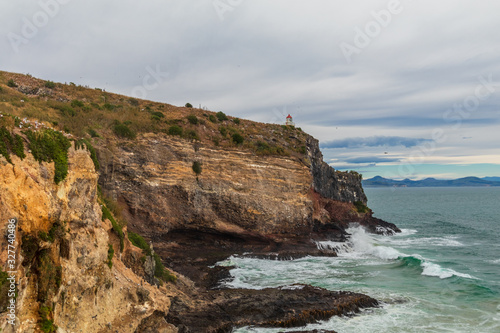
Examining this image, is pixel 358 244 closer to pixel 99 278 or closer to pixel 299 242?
pixel 299 242

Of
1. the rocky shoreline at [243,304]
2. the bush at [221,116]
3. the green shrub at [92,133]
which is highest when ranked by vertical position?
the bush at [221,116]

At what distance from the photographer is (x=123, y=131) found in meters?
26.4

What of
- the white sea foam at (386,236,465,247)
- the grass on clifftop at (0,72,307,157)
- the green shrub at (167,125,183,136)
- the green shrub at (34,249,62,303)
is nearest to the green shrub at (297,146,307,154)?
the grass on clifftop at (0,72,307,157)

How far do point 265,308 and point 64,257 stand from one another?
927cm

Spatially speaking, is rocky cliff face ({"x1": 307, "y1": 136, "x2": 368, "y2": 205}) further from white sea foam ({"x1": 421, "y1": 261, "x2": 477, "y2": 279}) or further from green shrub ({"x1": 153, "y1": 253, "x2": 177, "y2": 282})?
green shrub ({"x1": 153, "y1": 253, "x2": 177, "y2": 282})

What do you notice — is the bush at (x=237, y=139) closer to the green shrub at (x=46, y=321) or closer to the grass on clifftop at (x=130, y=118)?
the grass on clifftop at (x=130, y=118)

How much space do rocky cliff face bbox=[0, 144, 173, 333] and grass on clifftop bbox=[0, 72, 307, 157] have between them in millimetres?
10927

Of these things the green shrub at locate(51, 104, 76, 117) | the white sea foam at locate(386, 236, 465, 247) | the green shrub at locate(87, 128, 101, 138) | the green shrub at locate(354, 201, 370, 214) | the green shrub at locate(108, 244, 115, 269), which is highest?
the green shrub at locate(51, 104, 76, 117)

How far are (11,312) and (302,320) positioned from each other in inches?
439

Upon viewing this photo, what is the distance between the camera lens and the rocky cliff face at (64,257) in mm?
8094

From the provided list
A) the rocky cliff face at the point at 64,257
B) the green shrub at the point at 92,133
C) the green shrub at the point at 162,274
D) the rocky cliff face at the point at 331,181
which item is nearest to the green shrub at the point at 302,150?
the rocky cliff face at the point at 331,181

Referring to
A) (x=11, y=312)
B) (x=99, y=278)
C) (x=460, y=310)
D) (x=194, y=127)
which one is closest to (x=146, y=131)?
(x=194, y=127)

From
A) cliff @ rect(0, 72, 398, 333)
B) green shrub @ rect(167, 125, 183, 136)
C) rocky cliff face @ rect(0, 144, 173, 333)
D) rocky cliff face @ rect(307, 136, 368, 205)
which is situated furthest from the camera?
rocky cliff face @ rect(307, 136, 368, 205)

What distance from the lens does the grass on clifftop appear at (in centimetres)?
2439
